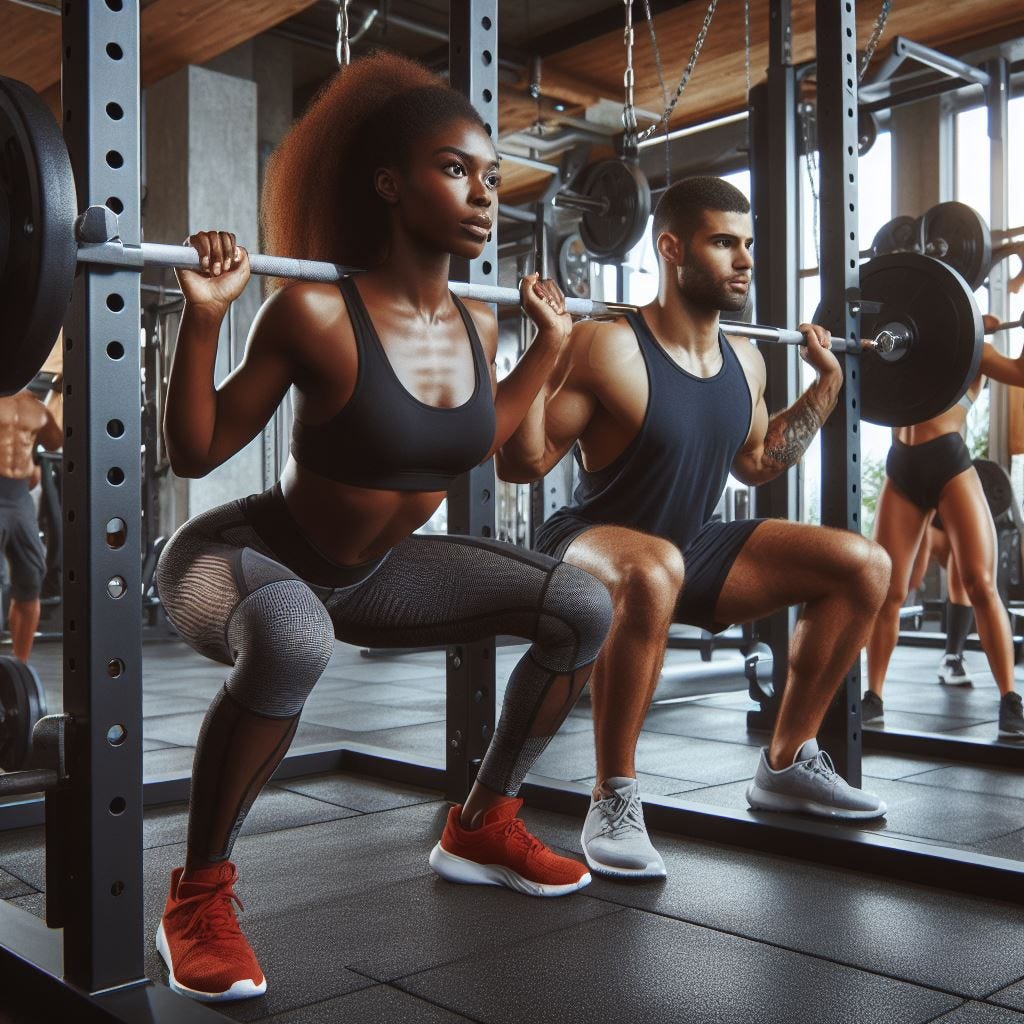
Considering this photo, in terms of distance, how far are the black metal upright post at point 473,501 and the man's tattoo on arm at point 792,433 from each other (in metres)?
0.56

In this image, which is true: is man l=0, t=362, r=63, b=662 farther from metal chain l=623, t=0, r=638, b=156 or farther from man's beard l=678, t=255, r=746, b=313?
man's beard l=678, t=255, r=746, b=313

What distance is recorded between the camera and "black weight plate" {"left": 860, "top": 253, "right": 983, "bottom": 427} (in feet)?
7.88

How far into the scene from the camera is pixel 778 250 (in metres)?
3.45

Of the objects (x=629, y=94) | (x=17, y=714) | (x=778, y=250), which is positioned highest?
(x=629, y=94)

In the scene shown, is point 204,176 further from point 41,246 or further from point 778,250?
point 41,246

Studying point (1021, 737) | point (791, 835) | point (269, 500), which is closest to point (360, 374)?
point (269, 500)

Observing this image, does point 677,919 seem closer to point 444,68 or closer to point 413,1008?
point 413,1008

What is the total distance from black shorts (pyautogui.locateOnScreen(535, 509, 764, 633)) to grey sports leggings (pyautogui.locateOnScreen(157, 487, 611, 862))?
322mm

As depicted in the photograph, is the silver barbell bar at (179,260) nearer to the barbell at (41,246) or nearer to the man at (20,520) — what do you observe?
the barbell at (41,246)

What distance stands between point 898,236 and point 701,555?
11.1 feet

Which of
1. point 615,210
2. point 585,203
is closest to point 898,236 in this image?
point 615,210

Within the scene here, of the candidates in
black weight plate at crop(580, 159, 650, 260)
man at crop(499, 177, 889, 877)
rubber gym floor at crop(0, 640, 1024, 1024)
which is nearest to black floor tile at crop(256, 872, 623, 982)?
rubber gym floor at crop(0, 640, 1024, 1024)

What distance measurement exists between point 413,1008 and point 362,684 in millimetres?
3456

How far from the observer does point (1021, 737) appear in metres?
3.18
